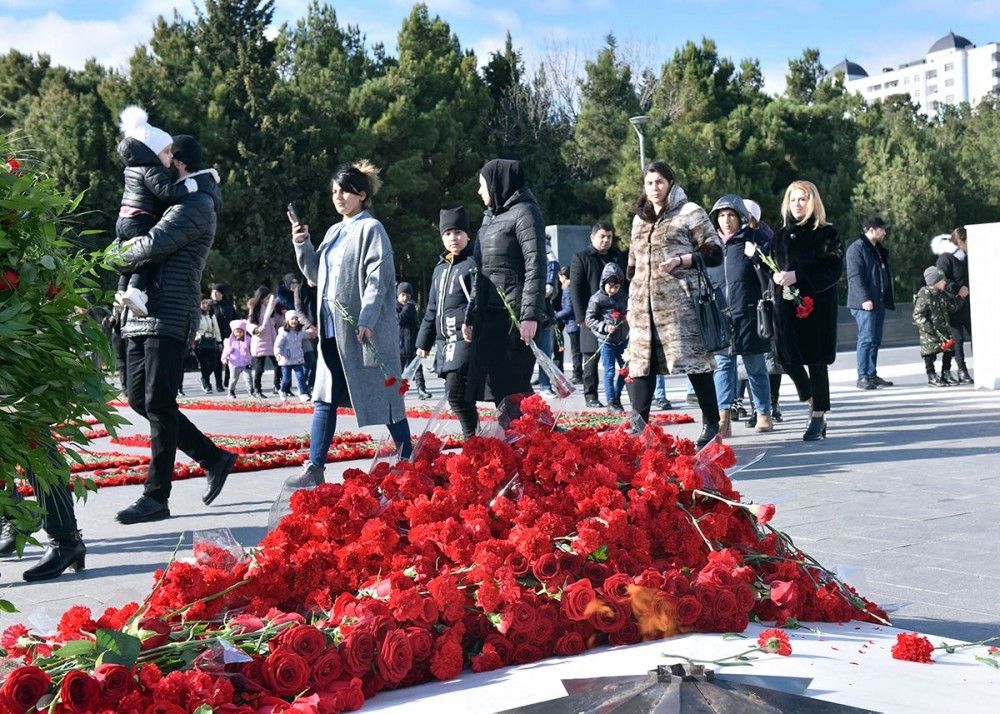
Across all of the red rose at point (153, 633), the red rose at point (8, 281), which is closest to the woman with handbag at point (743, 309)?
the red rose at point (153, 633)

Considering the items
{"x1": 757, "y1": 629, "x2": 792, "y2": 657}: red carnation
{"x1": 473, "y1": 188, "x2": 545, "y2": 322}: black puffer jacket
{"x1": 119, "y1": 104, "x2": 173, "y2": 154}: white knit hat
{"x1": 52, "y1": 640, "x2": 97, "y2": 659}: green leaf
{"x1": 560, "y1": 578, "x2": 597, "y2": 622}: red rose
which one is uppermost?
{"x1": 119, "y1": 104, "x2": 173, "y2": 154}: white knit hat

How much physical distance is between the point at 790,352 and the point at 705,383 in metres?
1.43

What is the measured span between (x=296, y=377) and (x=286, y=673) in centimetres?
1524

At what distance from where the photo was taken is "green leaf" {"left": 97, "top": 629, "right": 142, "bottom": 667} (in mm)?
2586

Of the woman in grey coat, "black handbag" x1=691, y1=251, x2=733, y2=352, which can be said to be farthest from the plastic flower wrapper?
"black handbag" x1=691, y1=251, x2=733, y2=352

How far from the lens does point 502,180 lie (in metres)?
7.25

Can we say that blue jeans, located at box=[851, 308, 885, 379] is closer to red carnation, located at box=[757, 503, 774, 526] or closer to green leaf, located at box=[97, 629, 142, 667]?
red carnation, located at box=[757, 503, 774, 526]

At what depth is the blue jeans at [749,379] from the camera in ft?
30.6

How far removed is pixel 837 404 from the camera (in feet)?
38.0

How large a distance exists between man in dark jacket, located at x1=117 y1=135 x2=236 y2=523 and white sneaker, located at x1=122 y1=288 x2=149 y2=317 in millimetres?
187

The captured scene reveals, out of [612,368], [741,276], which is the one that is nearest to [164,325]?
[741,276]

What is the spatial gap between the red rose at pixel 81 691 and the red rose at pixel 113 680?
18mm

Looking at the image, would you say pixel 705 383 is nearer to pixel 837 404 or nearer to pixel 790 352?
pixel 790 352

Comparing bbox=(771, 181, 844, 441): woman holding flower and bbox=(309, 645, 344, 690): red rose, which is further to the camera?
bbox=(771, 181, 844, 441): woman holding flower
